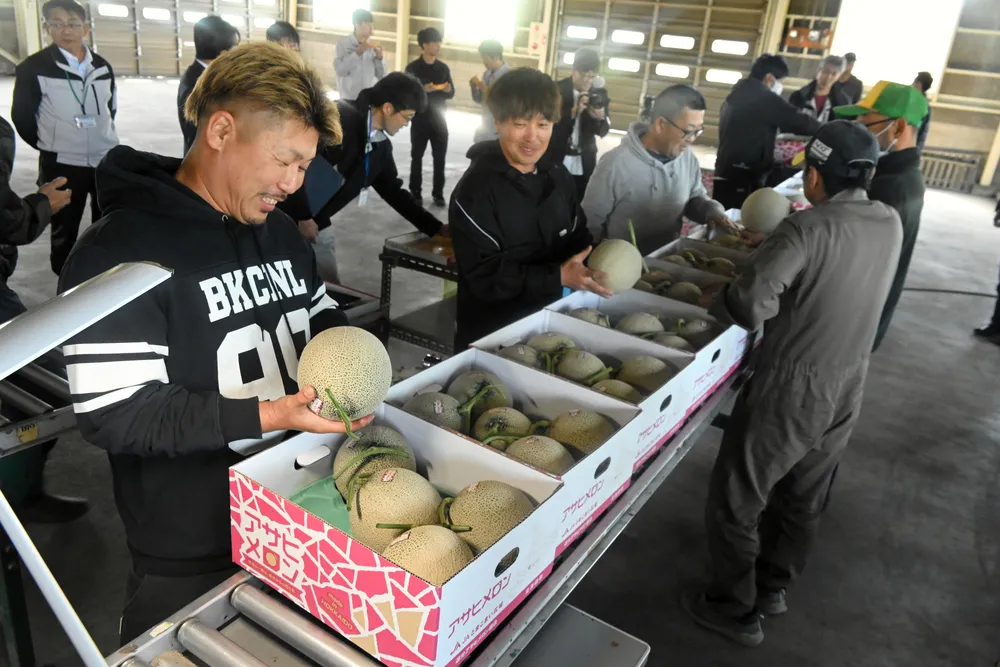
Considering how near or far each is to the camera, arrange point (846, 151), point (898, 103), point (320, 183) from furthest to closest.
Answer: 1. point (320, 183)
2. point (898, 103)
3. point (846, 151)

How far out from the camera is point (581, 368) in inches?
67.1

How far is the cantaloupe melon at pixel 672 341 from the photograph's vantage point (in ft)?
6.10

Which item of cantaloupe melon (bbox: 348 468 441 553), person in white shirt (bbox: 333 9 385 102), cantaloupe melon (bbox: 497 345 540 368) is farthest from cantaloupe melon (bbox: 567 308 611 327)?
person in white shirt (bbox: 333 9 385 102)

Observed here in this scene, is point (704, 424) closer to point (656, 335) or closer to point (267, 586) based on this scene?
point (656, 335)

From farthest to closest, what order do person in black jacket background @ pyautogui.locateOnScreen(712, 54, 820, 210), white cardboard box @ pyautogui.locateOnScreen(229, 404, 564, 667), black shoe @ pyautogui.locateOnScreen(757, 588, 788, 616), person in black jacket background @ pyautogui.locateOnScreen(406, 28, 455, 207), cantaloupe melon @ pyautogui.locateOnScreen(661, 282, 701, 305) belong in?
person in black jacket background @ pyautogui.locateOnScreen(406, 28, 455, 207) → person in black jacket background @ pyautogui.locateOnScreen(712, 54, 820, 210) → black shoe @ pyautogui.locateOnScreen(757, 588, 788, 616) → cantaloupe melon @ pyautogui.locateOnScreen(661, 282, 701, 305) → white cardboard box @ pyautogui.locateOnScreen(229, 404, 564, 667)

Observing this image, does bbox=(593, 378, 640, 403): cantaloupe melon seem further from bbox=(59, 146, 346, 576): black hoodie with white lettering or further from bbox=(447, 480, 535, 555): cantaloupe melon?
bbox=(59, 146, 346, 576): black hoodie with white lettering

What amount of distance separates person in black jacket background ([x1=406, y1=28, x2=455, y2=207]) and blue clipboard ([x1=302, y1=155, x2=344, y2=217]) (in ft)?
14.1

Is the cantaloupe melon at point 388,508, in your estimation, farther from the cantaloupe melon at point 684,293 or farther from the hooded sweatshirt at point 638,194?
the hooded sweatshirt at point 638,194

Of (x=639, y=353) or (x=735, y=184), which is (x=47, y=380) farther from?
(x=735, y=184)

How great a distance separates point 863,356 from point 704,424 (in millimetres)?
564

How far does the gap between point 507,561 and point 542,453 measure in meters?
0.29

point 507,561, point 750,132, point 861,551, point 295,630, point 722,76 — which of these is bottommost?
point 861,551

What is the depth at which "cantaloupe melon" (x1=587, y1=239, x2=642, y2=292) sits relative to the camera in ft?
6.66

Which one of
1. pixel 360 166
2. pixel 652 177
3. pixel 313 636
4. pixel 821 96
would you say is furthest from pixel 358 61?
pixel 313 636
